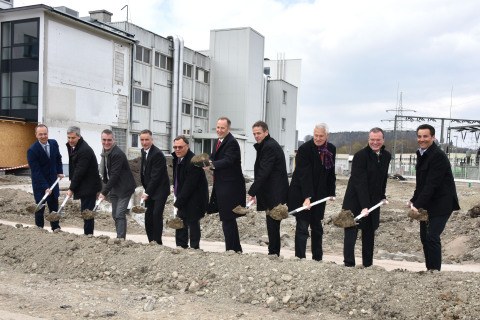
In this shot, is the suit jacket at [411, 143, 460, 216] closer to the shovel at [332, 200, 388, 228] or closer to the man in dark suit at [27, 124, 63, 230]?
the shovel at [332, 200, 388, 228]

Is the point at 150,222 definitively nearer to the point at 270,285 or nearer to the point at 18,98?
the point at 270,285

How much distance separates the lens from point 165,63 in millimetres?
28266

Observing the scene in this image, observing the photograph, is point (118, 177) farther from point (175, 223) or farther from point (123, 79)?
point (123, 79)

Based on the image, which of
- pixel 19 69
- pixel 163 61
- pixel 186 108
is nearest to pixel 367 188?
pixel 19 69

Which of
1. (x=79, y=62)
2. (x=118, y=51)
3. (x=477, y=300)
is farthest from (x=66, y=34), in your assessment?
(x=477, y=300)

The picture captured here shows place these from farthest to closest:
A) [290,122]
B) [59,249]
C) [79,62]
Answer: [290,122] < [79,62] < [59,249]

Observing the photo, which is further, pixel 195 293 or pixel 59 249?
pixel 59 249

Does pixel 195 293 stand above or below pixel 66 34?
below

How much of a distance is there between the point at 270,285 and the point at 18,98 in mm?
20027

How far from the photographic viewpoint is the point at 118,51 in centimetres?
2431

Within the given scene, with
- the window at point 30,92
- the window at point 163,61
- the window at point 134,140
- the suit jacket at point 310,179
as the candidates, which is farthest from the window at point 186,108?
the suit jacket at point 310,179

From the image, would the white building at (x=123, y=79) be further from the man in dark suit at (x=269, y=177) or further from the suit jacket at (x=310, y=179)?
the suit jacket at (x=310, y=179)

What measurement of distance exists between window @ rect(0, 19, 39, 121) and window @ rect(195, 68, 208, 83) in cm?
1295

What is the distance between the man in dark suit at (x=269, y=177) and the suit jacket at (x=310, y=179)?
0.19m
